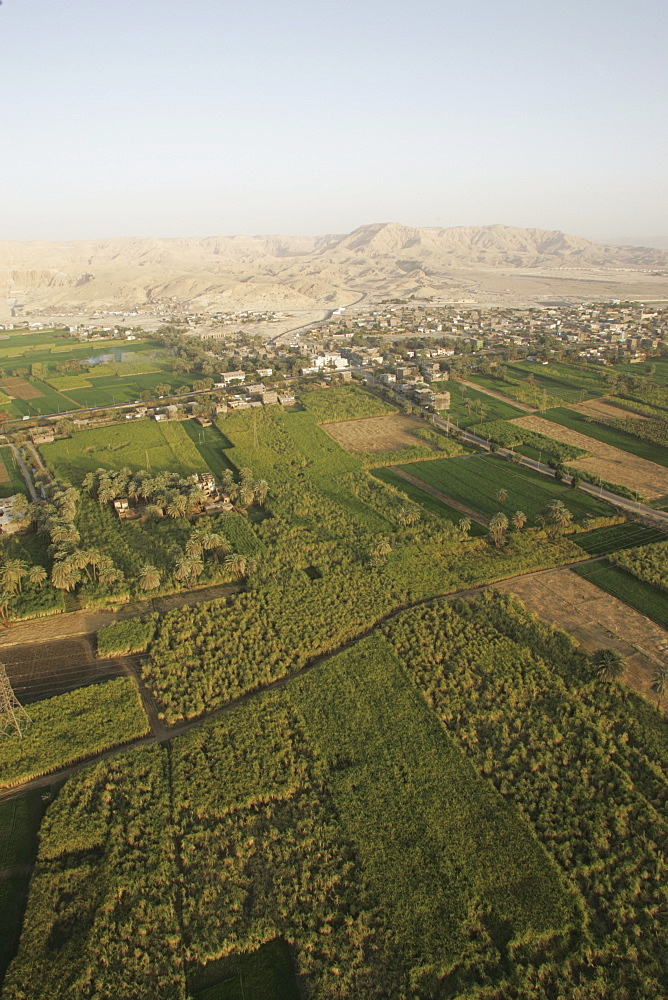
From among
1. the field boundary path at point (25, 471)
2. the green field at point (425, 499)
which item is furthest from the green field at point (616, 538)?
the field boundary path at point (25, 471)

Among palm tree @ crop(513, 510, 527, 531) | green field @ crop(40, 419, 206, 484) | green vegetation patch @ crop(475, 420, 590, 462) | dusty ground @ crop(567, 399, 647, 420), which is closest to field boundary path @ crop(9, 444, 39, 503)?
green field @ crop(40, 419, 206, 484)

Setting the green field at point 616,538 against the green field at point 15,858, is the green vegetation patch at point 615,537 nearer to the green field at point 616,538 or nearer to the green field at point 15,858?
the green field at point 616,538

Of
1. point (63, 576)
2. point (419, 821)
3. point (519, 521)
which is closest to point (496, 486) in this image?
point (519, 521)

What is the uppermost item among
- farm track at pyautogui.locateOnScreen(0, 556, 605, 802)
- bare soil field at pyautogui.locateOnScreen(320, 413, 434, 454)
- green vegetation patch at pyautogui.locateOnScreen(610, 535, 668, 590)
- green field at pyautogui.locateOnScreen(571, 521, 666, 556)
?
bare soil field at pyautogui.locateOnScreen(320, 413, 434, 454)

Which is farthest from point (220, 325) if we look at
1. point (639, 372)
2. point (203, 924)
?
point (203, 924)

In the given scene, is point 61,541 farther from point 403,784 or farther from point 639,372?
point 639,372

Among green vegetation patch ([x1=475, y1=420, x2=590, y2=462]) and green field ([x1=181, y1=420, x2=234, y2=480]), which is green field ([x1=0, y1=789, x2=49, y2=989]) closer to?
green field ([x1=181, y1=420, x2=234, y2=480])

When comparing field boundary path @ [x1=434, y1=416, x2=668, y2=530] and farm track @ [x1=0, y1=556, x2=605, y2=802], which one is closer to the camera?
farm track @ [x1=0, y1=556, x2=605, y2=802]
